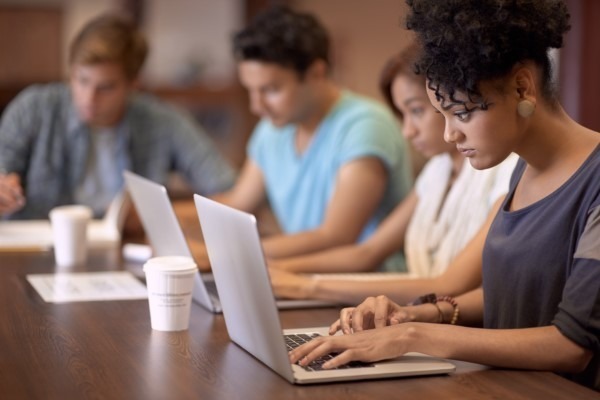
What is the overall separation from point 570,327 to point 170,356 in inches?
22.1

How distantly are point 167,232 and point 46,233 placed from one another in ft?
3.23

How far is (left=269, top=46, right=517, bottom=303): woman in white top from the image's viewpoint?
1.77 m

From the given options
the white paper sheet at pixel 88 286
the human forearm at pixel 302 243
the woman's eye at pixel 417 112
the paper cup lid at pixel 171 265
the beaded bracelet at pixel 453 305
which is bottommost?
the human forearm at pixel 302 243

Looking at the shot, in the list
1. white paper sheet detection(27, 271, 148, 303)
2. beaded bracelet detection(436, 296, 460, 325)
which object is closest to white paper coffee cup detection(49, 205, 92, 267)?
white paper sheet detection(27, 271, 148, 303)

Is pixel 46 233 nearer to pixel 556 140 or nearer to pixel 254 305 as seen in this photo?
pixel 254 305

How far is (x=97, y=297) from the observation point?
1.80 m

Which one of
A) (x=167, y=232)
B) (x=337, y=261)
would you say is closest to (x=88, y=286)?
(x=167, y=232)

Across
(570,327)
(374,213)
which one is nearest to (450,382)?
(570,327)

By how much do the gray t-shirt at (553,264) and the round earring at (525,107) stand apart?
0.12 meters

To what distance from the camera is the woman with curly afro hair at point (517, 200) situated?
4.08 feet

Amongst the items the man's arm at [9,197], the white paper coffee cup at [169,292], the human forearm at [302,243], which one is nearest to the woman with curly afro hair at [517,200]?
the white paper coffee cup at [169,292]

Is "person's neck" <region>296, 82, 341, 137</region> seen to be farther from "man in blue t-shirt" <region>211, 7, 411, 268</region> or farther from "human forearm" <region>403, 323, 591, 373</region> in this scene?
"human forearm" <region>403, 323, 591, 373</region>

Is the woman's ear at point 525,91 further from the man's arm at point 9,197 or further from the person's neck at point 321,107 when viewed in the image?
the man's arm at point 9,197

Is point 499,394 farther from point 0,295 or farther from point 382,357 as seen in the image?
point 0,295
